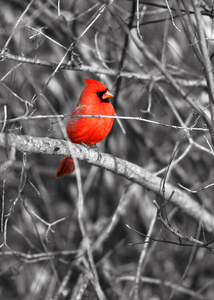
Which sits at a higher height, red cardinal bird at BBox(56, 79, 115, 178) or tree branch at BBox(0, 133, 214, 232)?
red cardinal bird at BBox(56, 79, 115, 178)

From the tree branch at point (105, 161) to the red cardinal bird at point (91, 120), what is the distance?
1.82ft

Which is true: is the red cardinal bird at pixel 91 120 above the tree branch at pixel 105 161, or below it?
above

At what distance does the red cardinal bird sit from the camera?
3.57 meters

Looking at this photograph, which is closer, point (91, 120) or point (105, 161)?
point (105, 161)

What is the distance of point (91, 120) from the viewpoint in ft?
11.6

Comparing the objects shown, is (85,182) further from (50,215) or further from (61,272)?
(61,272)

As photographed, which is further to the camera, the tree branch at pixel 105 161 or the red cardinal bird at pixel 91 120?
the red cardinal bird at pixel 91 120

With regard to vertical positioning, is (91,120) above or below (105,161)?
above

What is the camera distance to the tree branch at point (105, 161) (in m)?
2.35

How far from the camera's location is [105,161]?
3002mm

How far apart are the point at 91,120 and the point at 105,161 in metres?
0.63

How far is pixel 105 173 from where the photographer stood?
5.44 meters

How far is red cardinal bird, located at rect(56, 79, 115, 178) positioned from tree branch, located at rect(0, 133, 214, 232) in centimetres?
55

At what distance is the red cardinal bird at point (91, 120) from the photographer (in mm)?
3570
